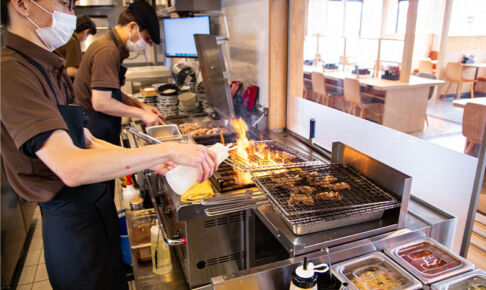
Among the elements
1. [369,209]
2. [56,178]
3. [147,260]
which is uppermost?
[56,178]

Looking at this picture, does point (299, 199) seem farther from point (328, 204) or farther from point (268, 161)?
point (268, 161)

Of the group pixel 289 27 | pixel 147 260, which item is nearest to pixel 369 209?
pixel 147 260

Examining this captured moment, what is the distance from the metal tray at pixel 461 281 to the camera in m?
1.16

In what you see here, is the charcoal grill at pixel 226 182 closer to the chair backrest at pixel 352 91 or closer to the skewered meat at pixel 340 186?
the skewered meat at pixel 340 186

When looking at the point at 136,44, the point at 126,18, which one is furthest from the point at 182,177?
the point at 126,18

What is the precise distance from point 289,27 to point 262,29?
0.25 m

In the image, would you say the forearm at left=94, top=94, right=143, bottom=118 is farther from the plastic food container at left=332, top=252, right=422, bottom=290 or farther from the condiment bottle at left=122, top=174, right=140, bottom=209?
the plastic food container at left=332, top=252, right=422, bottom=290

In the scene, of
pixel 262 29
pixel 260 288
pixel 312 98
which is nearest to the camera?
pixel 260 288

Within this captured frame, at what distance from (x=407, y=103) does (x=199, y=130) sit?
1.49 metres

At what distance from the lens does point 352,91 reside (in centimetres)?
229

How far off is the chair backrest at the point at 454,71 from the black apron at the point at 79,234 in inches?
65.6

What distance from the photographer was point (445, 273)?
121 centimetres

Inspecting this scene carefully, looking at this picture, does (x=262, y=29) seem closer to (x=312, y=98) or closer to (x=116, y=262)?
(x=312, y=98)

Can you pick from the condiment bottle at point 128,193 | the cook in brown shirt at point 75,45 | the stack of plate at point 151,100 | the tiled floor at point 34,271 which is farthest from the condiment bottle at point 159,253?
the cook in brown shirt at point 75,45
